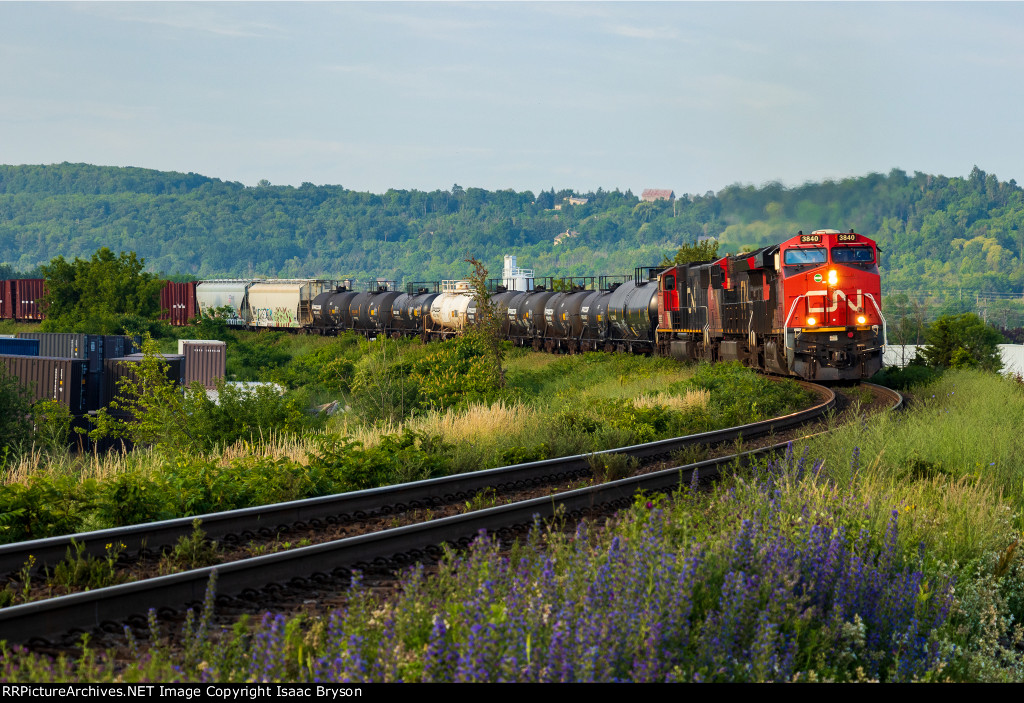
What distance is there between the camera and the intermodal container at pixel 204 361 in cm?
5391

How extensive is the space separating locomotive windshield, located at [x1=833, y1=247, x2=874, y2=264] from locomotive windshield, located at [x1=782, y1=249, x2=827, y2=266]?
0.37 metres

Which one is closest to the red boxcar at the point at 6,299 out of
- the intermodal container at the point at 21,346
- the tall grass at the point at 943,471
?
the intermodal container at the point at 21,346

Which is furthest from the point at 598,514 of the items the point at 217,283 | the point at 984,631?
the point at 217,283

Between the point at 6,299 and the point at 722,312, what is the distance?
278 ft

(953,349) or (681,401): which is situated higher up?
(953,349)

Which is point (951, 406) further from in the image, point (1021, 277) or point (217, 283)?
point (1021, 277)

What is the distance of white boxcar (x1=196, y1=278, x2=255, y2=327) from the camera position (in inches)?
2958

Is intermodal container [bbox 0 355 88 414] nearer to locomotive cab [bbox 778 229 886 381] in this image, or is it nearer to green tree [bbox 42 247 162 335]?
green tree [bbox 42 247 162 335]

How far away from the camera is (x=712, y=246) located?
53781mm

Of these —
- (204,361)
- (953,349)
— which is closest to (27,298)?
(204,361)

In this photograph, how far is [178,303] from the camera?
81375mm

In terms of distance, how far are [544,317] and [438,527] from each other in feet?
135

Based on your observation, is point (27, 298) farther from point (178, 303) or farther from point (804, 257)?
point (804, 257)

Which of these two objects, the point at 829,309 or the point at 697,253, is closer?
the point at 829,309
